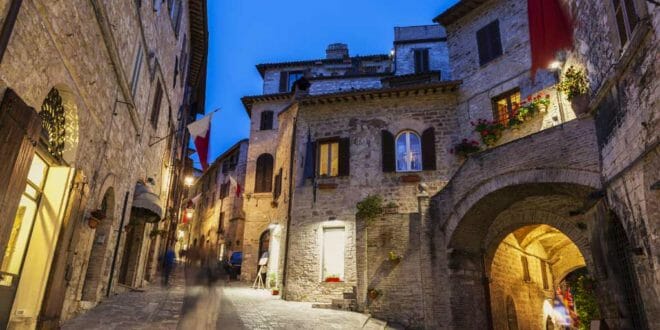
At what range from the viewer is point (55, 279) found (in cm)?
→ 642

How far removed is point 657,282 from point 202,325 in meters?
6.62

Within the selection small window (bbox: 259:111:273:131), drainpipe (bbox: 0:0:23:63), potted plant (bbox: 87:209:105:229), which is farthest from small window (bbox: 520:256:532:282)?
drainpipe (bbox: 0:0:23:63)

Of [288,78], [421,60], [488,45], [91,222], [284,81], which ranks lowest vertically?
[91,222]

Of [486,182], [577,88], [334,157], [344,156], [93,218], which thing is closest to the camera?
[93,218]

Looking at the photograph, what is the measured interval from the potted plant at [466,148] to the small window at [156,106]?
33.2ft

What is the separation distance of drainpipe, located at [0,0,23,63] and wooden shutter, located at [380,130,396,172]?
40.1 ft

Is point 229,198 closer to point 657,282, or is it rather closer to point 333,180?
point 333,180

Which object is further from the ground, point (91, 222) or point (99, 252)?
point (91, 222)

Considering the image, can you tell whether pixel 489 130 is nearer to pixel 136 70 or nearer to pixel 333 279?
pixel 333 279

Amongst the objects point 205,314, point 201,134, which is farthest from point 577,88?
point 201,134

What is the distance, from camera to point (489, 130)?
1398 centimetres

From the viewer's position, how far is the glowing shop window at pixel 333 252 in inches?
566

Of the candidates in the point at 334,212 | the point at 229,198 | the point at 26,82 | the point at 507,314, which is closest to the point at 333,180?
the point at 334,212

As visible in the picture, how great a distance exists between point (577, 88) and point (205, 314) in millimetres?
8706
